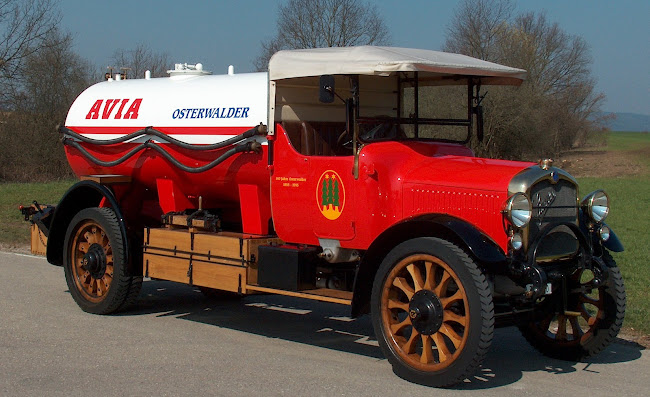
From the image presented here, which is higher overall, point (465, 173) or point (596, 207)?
point (465, 173)

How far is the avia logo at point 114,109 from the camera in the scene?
341 inches

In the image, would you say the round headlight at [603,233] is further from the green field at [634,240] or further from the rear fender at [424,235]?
the green field at [634,240]

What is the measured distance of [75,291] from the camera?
8625 mm

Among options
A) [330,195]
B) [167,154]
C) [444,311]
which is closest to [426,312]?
[444,311]

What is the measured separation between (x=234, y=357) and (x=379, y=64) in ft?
8.24

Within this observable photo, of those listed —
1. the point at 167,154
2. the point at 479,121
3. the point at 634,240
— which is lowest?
the point at 634,240

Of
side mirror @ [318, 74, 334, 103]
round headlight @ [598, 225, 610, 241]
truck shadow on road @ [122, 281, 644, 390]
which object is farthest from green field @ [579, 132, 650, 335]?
side mirror @ [318, 74, 334, 103]

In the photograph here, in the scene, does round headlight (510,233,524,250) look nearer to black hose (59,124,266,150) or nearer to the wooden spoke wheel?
black hose (59,124,266,150)

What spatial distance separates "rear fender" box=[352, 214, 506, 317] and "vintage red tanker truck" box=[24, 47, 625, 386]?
0.01 metres

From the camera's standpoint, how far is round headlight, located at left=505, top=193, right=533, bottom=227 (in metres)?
5.70

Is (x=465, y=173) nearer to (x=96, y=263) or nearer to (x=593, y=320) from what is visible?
(x=593, y=320)

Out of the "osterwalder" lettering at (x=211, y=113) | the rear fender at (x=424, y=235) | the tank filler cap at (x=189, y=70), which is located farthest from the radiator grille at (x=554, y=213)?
the tank filler cap at (x=189, y=70)

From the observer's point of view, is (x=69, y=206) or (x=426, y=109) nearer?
(x=426, y=109)

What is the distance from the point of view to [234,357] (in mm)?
6566
